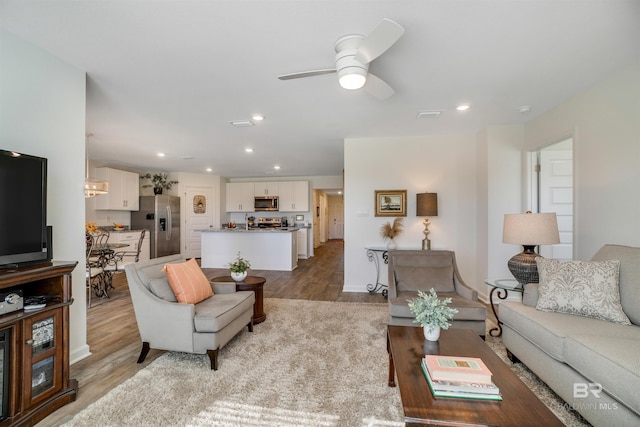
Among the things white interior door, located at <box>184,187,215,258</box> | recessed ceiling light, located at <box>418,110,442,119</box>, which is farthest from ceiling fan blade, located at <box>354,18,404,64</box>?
white interior door, located at <box>184,187,215,258</box>

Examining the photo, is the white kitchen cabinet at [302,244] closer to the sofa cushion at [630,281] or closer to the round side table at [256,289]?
the round side table at [256,289]

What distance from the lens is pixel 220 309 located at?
7.68 ft

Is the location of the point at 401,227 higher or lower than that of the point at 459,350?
higher

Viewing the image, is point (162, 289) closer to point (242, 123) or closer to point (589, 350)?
point (242, 123)

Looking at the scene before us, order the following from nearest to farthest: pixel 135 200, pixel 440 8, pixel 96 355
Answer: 1. pixel 440 8
2. pixel 96 355
3. pixel 135 200

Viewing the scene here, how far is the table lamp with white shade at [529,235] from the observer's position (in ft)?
8.32

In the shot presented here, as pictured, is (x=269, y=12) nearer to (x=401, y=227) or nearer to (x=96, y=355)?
(x=96, y=355)

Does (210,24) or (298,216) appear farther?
(298,216)

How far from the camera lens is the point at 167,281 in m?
2.46

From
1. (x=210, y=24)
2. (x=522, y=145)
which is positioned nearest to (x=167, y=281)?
(x=210, y=24)

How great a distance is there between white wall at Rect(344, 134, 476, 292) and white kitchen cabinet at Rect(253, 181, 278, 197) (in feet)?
14.1

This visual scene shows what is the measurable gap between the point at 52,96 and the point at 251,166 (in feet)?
16.0

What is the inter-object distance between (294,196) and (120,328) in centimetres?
580

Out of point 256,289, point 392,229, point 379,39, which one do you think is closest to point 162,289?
point 256,289
